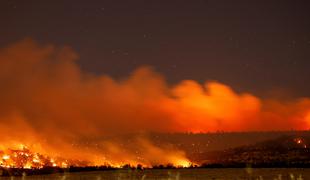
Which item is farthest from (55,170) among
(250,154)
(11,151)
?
(11,151)

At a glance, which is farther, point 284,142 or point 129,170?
point 284,142

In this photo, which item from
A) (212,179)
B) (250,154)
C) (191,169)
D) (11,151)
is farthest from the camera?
(11,151)

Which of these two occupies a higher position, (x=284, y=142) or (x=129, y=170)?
(x=284, y=142)

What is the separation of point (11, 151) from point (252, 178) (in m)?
42.4

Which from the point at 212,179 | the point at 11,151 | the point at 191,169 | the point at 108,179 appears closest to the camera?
the point at 212,179

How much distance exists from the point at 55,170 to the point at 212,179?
45.9 feet

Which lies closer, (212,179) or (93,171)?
(212,179)

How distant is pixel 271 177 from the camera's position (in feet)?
96.2

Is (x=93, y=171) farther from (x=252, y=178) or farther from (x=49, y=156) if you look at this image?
(x=49, y=156)

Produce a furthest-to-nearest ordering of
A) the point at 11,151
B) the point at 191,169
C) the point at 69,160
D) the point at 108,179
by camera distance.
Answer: the point at 69,160 → the point at 11,151 → the point at 191,169 → the point at 108,179

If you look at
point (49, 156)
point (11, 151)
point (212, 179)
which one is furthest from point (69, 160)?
point (212, 179)

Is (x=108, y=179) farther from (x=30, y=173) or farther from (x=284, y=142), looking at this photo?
(x=284, y=142)

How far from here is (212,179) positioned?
27734 mm

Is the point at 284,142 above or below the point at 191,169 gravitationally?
above
